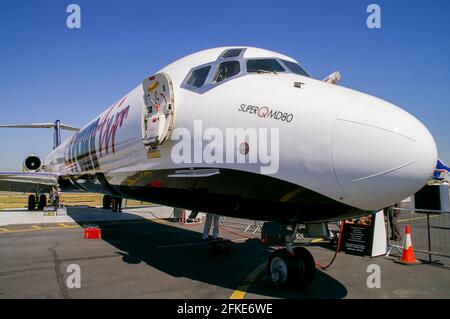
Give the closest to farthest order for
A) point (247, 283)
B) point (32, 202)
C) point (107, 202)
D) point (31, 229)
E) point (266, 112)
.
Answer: point (266, 112), point (247, 283), point (31, 229), point (32, 202), point (107, 202)

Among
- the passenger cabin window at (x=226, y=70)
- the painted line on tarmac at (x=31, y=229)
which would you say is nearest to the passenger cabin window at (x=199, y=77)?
the passenger cabin window at (x=226, y=70)

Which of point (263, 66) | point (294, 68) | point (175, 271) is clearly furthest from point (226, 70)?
point (175, 271)

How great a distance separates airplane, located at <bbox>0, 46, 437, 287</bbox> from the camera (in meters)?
3.97

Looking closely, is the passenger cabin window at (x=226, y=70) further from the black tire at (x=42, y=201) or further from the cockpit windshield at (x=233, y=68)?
the black tire at (x=42, y=201)

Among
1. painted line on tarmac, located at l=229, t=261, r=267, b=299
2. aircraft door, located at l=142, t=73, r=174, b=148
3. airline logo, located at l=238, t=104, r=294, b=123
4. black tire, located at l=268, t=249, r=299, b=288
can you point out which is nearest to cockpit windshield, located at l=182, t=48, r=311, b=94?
aircraft door, located at l=142, t=73, r=174, b=148

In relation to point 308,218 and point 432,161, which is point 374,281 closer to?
point 308,218

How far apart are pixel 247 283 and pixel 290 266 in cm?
109

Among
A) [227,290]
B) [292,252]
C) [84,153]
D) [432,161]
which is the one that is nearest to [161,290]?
[227,290]

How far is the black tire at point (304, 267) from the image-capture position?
551cm

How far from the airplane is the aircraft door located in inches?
0.7

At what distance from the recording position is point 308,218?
4758 mm

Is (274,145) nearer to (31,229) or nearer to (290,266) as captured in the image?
(290,266)

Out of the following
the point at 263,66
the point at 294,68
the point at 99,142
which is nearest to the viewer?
the point at 263,66

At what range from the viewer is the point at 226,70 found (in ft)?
18.6
